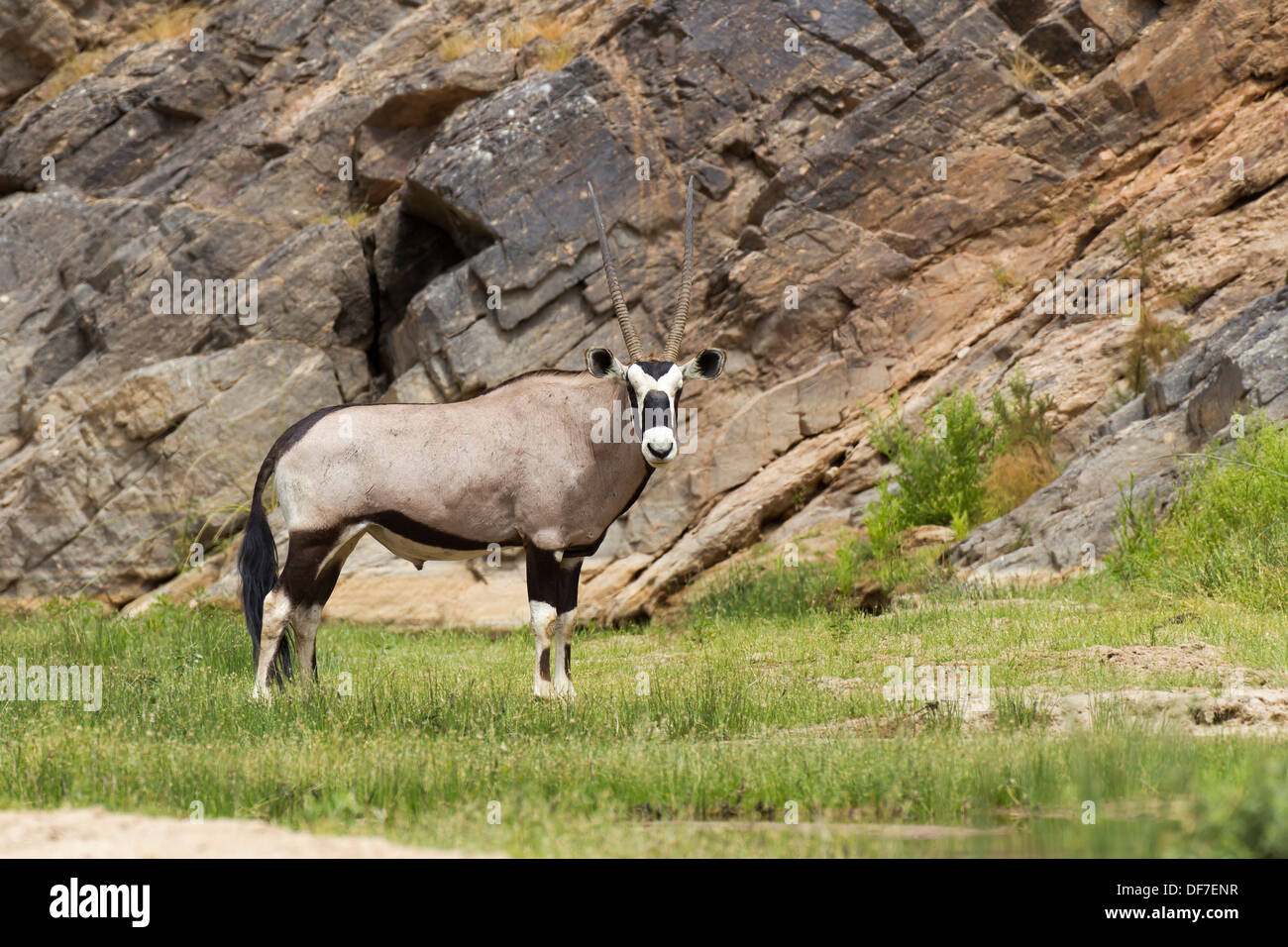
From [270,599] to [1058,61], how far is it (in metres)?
13.4

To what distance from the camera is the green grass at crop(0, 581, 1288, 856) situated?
5.13 metres

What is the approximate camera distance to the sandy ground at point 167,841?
4316 mm

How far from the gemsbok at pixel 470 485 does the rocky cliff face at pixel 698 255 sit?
228 inches

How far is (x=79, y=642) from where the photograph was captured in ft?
37.3

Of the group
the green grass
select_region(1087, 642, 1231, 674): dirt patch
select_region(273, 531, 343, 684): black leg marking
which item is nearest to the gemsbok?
select_region(273, 531, 343, 684): black leg marking

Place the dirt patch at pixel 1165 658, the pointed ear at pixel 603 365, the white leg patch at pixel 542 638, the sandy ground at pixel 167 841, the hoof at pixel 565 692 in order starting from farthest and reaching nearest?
the pointed ear at pixel 603 365
the white leg patch at pixel 542 638
the hoof at pixel 565 692
the dirt patch at pixel 1165 658
the sandy ground at pixel 167 841

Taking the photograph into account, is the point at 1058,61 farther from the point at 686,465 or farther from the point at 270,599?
the point at 270,599

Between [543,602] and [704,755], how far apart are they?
116 inches

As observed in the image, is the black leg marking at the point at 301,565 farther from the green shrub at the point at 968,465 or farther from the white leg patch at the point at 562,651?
the green shrub at the point at 968,465

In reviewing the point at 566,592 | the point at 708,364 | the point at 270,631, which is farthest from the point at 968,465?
the point at 270,631

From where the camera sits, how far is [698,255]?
17.7m

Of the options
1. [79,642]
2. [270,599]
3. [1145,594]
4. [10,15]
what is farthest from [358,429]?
[10,15]

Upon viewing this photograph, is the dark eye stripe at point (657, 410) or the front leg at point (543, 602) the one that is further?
the front leg at point (543, 602)

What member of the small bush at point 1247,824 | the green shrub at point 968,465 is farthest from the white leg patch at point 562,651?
the green shrub at point 968,465
